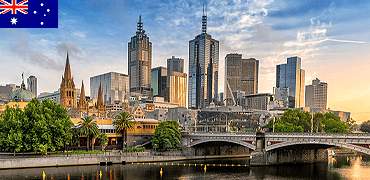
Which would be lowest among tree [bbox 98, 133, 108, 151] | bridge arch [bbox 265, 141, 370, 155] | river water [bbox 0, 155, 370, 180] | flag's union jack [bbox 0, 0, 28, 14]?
river water [bbox 0, 155, 370, 180]

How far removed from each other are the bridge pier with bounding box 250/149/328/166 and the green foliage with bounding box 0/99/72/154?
167ft

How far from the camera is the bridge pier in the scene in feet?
292

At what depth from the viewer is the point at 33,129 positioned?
8125cm

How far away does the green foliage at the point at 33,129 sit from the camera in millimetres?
80188

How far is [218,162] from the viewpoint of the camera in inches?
3893

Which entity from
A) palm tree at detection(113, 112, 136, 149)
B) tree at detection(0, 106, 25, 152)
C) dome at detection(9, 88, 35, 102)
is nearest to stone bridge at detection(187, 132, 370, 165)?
palm tree at detection(113, 112, 136, 149)

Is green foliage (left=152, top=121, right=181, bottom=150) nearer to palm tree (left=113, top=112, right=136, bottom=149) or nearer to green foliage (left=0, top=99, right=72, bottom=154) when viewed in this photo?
palm tree (left=113, top=112, right=136, bottom=149)

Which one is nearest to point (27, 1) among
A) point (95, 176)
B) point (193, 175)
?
point (95, 176)

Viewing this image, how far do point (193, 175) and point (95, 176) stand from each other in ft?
71.7

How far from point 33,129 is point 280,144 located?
2455 inches

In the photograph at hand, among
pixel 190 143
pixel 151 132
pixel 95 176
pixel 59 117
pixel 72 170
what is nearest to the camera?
pixel 95 176

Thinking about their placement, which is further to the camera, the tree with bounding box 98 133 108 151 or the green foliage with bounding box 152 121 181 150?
the green foliage with bounding box 152 121 181 150

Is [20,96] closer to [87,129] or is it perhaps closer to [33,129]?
[87,129]

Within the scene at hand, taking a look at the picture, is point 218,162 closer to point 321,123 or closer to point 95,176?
point 95,176
